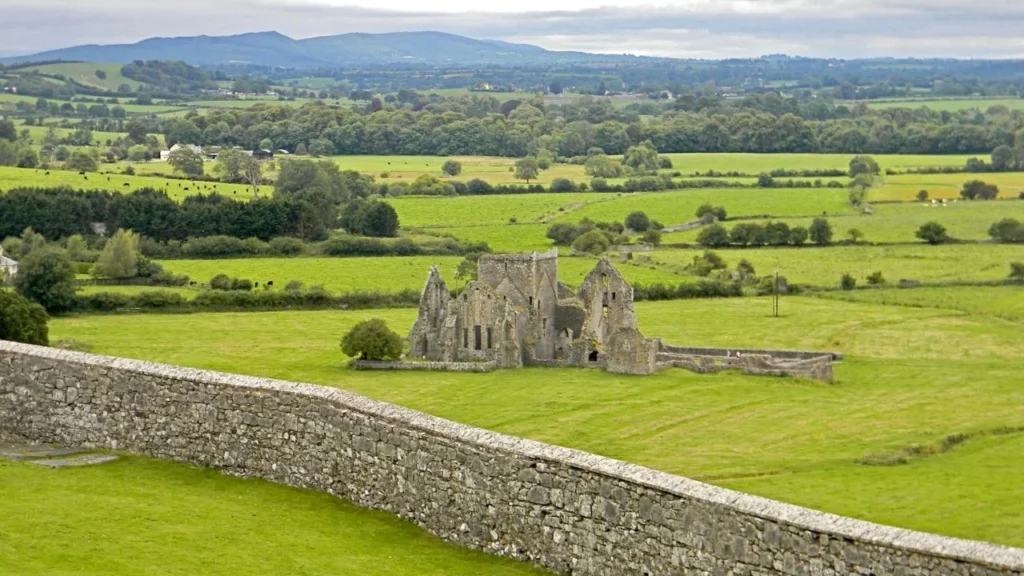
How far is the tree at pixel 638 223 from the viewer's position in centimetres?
12012

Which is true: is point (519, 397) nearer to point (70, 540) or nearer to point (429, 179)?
point (70, 540)

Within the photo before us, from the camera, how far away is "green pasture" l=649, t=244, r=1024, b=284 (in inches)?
3728

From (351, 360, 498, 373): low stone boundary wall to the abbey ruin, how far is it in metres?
0.21

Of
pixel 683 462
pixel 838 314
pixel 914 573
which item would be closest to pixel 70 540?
pixel 914 573

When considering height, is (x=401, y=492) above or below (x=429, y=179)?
above

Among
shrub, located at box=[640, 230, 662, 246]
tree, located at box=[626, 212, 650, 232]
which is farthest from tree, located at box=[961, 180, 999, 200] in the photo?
shrub, located at box=[640, 230, 662, 246]

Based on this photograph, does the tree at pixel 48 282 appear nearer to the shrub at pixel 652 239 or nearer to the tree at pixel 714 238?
the shrub at pixel 652 239

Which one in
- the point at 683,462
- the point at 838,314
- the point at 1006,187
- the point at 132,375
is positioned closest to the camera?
the point at 132,375

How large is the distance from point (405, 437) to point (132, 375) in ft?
13.9

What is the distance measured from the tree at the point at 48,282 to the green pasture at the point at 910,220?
159 feet

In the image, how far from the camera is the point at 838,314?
265ft

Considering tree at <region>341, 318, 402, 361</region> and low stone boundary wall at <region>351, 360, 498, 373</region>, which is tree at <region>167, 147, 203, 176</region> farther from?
low stone boundary wall at <region>351, 360, 498, 373</region>

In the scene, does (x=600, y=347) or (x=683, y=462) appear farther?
(x=600, y=347)

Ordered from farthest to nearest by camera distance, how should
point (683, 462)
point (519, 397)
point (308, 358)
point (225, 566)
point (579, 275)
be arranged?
point (579, 275), point (308, 358), point (519, 397), point (683, 462), point (225, 566)
